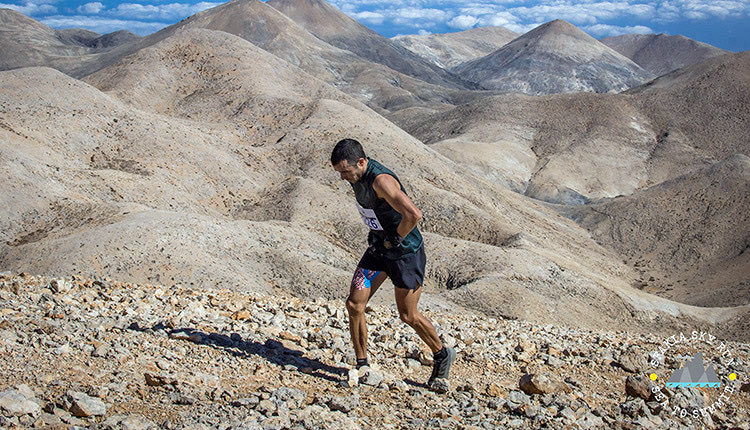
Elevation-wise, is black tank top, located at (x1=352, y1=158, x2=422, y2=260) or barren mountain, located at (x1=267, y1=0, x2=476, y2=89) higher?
barren mountain, located at (x1=267, y1=0, x2=476, y2=89)

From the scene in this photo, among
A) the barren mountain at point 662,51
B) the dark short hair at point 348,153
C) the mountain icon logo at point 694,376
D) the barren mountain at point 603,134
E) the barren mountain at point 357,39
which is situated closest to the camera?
the dark short hair at point 348,153

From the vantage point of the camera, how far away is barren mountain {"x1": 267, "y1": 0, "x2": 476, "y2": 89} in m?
83.2

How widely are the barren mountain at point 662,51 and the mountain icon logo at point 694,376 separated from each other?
4464 inches

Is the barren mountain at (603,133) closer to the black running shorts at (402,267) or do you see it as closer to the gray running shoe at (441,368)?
the gray running shoe at (441,368)

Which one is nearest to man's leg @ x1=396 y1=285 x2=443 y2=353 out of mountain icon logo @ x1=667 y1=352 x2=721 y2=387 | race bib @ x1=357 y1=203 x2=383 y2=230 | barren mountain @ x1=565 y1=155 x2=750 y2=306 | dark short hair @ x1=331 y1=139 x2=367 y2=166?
race bib @ x1=357 y1=203 x2=383 y2=230

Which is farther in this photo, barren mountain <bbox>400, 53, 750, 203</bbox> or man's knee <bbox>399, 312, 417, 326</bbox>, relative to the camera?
barren mountain <bbox>400, 53, 750, 203</bbox>

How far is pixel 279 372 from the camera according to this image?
16.6 ft

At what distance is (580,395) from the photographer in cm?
536

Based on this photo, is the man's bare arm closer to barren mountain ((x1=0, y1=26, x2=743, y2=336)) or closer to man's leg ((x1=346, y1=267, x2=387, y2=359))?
man's leg ((x1=346, y1=267, x2=387, y2=359))

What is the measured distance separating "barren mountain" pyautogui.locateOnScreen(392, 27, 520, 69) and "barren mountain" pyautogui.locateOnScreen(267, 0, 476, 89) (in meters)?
18.8

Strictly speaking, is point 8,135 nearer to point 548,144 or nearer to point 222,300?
point 222,300

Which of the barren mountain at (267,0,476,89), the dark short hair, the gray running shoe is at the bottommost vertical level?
the gray running shoe

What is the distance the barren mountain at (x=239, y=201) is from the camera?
423 inches

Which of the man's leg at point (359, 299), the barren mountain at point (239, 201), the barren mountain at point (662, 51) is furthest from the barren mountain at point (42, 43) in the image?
the barren mountain at point (662, 51)
